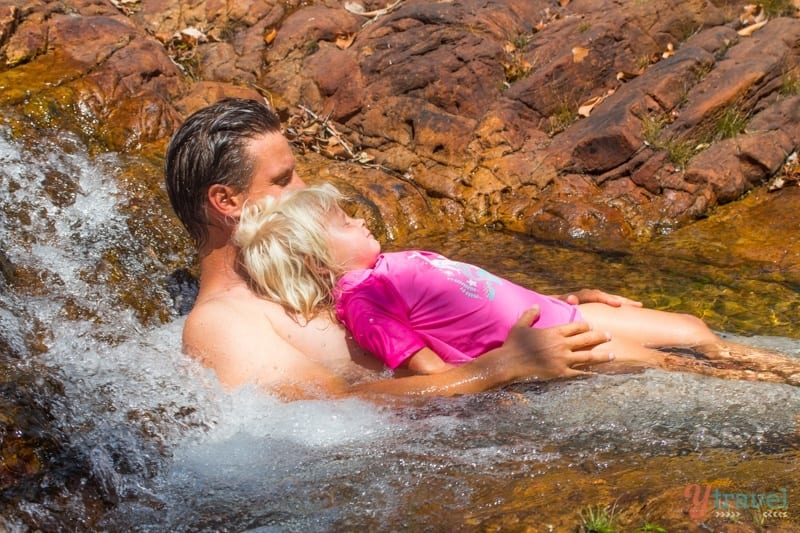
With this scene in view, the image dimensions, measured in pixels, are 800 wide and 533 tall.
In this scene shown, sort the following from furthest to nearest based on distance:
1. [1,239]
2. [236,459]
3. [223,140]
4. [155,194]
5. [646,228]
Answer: [646,228] → [155,194] → [1,239] → [223,140] → [236,459]

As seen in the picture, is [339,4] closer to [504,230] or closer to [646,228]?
[504,230]

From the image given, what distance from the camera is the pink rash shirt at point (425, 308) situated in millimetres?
3242

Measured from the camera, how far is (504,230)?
5.88 metres

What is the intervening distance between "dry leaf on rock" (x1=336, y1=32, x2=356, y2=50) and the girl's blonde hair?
15.0ft

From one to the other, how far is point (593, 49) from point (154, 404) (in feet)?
16.3

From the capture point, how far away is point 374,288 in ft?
10.8

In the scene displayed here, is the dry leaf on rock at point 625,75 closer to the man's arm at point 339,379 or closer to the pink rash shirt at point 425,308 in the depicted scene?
the pink rash shirt at point 425,308

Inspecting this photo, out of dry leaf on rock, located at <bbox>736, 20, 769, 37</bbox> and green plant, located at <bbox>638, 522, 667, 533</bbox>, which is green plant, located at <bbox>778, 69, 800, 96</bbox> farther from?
green plant, located at <bbox>638, 522, 667, 533</bbox>

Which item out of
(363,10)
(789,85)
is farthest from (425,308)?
(363,10)

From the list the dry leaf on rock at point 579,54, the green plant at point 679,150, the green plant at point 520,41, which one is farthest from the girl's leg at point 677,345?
the green plant at point 520,41

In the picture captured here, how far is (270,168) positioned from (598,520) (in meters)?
1.90

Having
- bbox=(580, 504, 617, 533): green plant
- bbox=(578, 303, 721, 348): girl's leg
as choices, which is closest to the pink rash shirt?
bbox=(578, 303, 721, 348): girl's leg

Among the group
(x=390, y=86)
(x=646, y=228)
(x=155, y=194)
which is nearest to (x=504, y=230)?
(x=646, y=228)

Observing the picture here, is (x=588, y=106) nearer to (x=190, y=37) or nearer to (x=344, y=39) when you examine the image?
(x=344, y=39)
